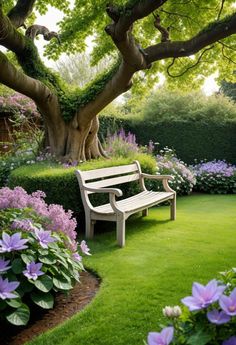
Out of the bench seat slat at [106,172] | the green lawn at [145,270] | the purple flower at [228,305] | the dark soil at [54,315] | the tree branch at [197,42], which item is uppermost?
the tree branch at [197,42]

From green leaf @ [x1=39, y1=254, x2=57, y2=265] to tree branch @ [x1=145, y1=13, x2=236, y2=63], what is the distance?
494cm

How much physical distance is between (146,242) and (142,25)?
6.81 meters

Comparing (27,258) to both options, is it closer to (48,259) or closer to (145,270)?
(48,259)

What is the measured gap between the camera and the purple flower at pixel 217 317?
3.47 ft

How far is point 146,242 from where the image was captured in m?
5.26

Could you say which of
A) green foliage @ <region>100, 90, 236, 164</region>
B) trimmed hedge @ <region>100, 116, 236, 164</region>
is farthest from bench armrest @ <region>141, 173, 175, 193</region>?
trimmed hedge @ <region>100, 116, 236, 164</region>

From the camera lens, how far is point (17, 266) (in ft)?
8.82

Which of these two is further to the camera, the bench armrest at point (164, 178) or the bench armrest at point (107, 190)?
the bench armrest at point (164, 178)

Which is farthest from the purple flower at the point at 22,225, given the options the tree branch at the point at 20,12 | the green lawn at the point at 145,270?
the tree branch at the point at 20,12

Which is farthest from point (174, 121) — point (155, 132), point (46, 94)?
point (46, 94)

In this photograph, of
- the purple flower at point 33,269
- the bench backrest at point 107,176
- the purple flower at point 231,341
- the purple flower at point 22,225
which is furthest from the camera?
the bench backrest at point 107,176

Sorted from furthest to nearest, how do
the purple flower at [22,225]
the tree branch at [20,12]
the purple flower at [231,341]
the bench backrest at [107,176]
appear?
the tree branch at [20,12] → the bench backrest at [107,176] → the purple flower at [22,225] → the purple flower at [231,341]

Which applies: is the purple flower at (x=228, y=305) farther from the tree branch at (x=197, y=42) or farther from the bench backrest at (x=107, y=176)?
the tree branch at (x=197, y=42)

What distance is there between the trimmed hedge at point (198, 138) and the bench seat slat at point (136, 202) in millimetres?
6501
